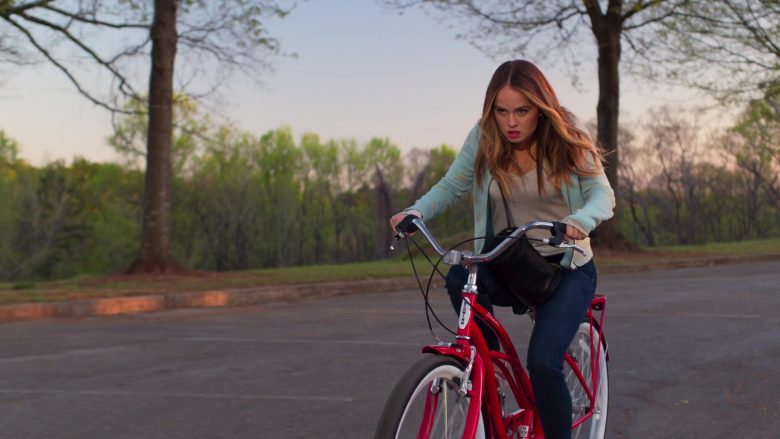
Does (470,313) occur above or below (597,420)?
above

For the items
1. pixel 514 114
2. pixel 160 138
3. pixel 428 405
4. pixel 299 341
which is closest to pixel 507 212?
pixel 514 114

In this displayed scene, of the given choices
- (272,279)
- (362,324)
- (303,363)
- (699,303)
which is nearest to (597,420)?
(303,363)

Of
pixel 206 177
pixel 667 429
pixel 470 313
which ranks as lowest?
pixel 667 429

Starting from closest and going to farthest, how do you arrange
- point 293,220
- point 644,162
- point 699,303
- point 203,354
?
point 203,354 < point 699,303 < point 644,162 < point 293,220

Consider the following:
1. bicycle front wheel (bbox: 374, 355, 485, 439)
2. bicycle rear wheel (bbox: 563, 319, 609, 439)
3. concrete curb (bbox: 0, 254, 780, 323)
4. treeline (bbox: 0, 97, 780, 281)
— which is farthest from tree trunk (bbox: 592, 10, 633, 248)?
treeline (bbox: 0, 97, 780, 281)

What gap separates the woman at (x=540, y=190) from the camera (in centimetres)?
325

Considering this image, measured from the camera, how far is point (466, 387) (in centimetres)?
288

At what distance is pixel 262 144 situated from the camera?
67.4 metres

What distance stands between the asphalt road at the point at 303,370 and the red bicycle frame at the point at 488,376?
4.79 ft

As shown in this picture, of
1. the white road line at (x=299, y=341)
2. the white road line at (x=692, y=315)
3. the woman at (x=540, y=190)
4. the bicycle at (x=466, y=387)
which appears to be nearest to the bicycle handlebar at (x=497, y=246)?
the bicycle at (x=466, y=387)

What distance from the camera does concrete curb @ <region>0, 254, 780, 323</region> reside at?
1088cm

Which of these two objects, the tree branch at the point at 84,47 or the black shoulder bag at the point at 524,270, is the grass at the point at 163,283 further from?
the black shoulder bag at the point at 524,270

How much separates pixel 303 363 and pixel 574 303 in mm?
4020

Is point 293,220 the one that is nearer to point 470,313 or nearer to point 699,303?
point 699,303
